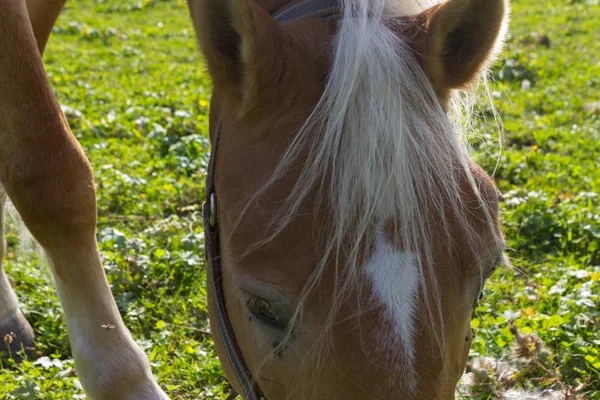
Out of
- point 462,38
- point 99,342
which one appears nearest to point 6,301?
point 99,342

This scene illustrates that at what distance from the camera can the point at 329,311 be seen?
1.57 meters

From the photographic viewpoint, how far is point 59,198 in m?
2.27

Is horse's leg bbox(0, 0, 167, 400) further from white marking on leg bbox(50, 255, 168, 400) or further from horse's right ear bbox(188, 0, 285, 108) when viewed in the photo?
horse's right ear bbox(188, 0, 285, 108)

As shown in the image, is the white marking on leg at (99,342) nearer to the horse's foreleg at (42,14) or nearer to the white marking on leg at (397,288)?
the white marking on leg at (397,288)

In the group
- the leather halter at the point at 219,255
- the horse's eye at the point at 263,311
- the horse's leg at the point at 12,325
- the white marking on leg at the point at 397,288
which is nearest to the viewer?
the white marking on leg at the point at 397,288

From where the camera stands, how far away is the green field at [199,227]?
2.79 meters

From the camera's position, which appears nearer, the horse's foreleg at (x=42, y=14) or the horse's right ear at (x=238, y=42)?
the horse's right ear at (x=238, y=42)

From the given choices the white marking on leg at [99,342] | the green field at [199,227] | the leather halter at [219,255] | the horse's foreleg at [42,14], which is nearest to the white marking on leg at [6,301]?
the green field at [199,227]

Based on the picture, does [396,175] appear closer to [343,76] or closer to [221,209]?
[343,76]

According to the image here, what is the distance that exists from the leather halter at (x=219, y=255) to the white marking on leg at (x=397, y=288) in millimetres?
497

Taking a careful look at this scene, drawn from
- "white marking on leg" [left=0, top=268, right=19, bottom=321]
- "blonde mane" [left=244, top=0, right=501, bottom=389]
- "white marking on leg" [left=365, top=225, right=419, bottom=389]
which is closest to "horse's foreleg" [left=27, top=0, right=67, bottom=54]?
"white marking on leg" [left=0, top=268, right=19, bottom=321]

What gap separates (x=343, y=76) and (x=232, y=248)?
524 millimetres

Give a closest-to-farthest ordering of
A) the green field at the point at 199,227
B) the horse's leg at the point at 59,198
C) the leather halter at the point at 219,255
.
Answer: the leather halter at the point at 219,255
the horse's leg at the point at 59,198
the green field at the point at 199,227

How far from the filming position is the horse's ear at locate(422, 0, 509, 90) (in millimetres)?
1755
